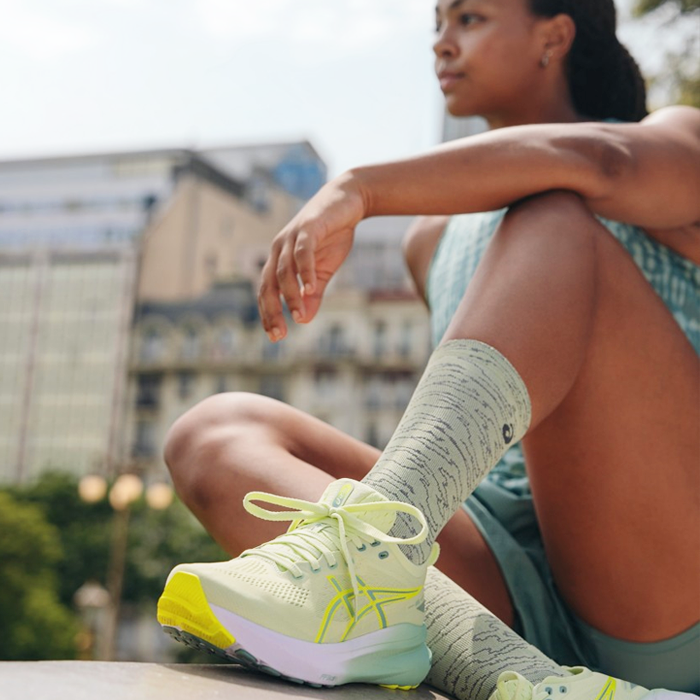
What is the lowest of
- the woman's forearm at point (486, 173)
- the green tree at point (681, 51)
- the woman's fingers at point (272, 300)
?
the woman's fingers at point (272, 300)

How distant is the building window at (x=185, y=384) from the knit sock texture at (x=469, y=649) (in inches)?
1170

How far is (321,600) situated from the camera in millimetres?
827

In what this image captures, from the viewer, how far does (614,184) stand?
1078mm

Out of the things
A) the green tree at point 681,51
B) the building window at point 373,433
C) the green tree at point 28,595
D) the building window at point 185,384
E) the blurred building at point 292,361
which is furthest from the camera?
the building window at point 185,384

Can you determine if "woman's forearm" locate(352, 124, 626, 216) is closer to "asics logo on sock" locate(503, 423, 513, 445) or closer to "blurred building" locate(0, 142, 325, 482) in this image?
"asics logo on sock" locate(503, 423, 513, 445)

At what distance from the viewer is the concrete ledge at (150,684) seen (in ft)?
2.30

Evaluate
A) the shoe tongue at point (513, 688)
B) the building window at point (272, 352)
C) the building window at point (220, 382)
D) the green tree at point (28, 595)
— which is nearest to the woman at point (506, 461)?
the shoe tongue at point (513, 688)

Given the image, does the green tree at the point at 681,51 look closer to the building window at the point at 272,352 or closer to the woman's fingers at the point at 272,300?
the woman's fingers at the point at 272,300

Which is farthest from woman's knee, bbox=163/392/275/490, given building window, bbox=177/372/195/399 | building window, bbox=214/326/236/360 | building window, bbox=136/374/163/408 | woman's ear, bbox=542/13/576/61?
building window, bbox=136/374/163/408

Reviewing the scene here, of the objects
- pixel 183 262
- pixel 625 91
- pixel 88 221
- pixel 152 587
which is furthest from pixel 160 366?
pixel 625 91

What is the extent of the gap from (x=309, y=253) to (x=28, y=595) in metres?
17.4

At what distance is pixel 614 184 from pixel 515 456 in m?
0.33

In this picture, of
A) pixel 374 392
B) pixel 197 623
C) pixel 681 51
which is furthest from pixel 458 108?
pixel 374 392

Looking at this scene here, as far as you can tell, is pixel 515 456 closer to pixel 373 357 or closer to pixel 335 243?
pixel 335 243
